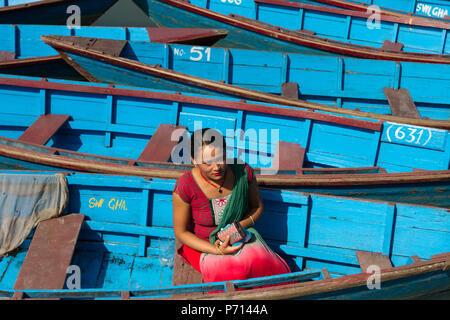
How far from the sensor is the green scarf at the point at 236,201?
369 centimetres

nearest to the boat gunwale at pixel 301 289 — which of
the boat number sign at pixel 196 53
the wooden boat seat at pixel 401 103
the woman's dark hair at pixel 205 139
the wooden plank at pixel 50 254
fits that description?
the wooden plank at pixel 50 254

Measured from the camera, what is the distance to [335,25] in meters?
9.82

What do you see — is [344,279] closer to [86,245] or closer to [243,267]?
[243,267]

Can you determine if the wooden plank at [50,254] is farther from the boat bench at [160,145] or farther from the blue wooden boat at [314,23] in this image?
the blue wooden boat at [314,23]

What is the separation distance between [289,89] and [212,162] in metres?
4.37

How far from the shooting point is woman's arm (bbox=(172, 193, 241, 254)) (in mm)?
3688

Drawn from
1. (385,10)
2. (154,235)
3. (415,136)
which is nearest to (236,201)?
(154,235)

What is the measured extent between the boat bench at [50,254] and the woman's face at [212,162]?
5.62 ft

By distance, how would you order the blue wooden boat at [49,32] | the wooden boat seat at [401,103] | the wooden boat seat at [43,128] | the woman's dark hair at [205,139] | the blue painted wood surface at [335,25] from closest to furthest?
the woman's dark hair at [205,139], the wooden boat seat at [43,128], the wooden boat seat at [401,103], the blue wooden boat at [49,32], the blue painted wood surface at [335,25]

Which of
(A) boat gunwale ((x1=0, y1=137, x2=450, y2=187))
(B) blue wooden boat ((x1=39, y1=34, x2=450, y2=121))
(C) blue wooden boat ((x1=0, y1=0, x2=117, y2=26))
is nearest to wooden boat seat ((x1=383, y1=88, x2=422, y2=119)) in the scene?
(B) blue wooden boat ((x1=39, y1=34, x2=450, y2=121))

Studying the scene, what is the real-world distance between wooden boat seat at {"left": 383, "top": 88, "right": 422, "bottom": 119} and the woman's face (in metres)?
4.52

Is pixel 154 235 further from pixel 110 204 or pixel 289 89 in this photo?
pixel 289 89

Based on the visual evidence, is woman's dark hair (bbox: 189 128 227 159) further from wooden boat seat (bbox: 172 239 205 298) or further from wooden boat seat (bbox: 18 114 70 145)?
wooden boat seat (bbox: 18 114 70 145)
